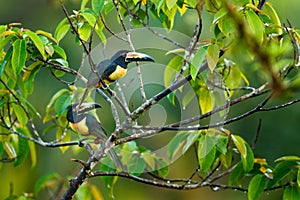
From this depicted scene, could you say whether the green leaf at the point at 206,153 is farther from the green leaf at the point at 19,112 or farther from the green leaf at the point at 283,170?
the green leaf at the point at 19,112

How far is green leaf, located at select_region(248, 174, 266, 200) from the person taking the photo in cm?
123

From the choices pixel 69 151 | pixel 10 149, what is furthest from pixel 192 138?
pixel 69 151

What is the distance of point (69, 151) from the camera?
10.6 feet

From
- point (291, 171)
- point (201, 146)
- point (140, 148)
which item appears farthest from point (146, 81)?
point (291, 171)

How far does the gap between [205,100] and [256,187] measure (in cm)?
27

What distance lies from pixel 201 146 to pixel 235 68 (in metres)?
0.27

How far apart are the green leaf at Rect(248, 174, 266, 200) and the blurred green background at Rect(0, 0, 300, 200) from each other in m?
1.51

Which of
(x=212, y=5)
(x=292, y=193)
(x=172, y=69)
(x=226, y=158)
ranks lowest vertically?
(x=292, y=193)

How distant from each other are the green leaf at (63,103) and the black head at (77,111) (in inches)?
0.7

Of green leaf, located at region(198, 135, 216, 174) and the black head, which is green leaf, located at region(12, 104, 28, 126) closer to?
the black head

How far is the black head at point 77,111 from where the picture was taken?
1343 mm

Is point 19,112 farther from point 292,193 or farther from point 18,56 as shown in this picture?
point 292,193

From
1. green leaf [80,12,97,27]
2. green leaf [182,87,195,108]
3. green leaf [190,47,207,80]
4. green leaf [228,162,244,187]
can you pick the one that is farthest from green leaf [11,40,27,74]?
green leaf [228,162,244,187]

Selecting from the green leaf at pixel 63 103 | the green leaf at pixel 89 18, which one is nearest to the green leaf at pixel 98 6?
the green leaf at pixel 89 18
